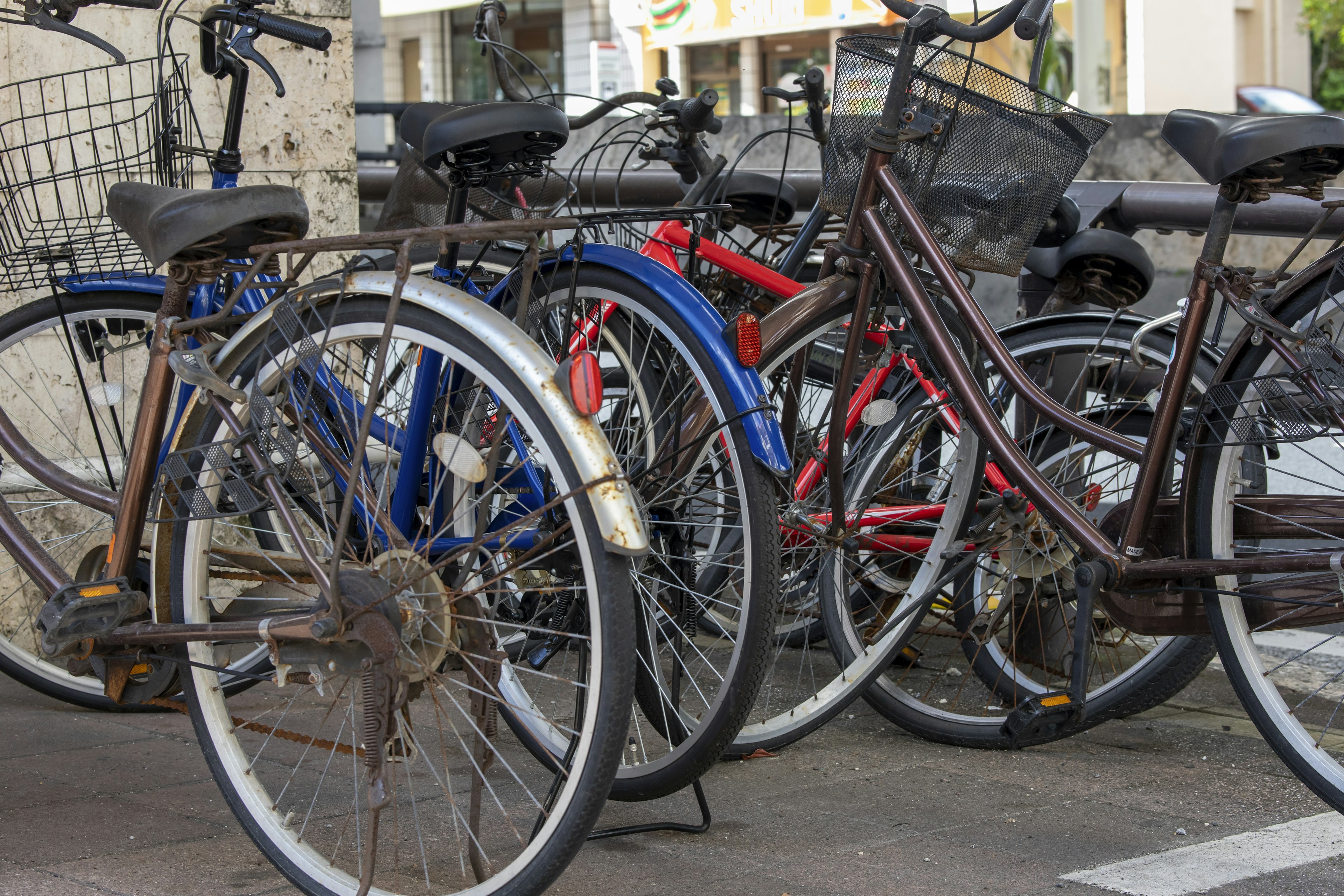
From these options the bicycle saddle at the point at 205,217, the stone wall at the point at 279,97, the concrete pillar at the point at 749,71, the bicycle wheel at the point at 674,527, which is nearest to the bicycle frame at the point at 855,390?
the bicycle wheel at the point at 674,527

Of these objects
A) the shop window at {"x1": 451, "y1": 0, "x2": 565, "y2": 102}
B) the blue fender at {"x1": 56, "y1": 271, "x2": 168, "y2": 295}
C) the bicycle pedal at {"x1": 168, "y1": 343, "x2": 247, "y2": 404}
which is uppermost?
the shop window at {"x1": 451, "y1": 0, "x2": 565, "y2": 102}

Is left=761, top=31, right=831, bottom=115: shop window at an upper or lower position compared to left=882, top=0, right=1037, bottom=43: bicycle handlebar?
upper

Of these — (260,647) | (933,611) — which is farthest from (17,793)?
(933,611)

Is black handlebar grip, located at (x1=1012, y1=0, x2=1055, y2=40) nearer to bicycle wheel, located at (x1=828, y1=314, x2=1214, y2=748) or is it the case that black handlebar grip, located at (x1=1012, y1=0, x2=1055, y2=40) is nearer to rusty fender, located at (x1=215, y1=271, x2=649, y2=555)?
bicycle wheel, located at (x1=828, y1=314, x2=1214, y2=748)

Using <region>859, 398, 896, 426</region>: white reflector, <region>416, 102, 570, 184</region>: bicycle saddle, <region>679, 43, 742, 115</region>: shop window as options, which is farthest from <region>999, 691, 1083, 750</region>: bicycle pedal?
<region>679, 43, 742, 115</region>: shop window

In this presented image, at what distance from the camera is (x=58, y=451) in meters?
4.01

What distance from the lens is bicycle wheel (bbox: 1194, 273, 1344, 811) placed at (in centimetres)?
259

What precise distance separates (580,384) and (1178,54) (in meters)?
24.9

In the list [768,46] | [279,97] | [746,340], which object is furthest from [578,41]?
[746,340]

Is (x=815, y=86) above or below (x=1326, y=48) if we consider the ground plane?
below

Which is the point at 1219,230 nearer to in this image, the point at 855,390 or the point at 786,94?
the point at 855,390

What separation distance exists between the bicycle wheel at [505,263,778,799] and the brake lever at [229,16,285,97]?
0.73m

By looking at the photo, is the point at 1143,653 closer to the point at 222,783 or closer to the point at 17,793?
the point at 222,783

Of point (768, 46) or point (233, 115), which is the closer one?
point (233, 115)
